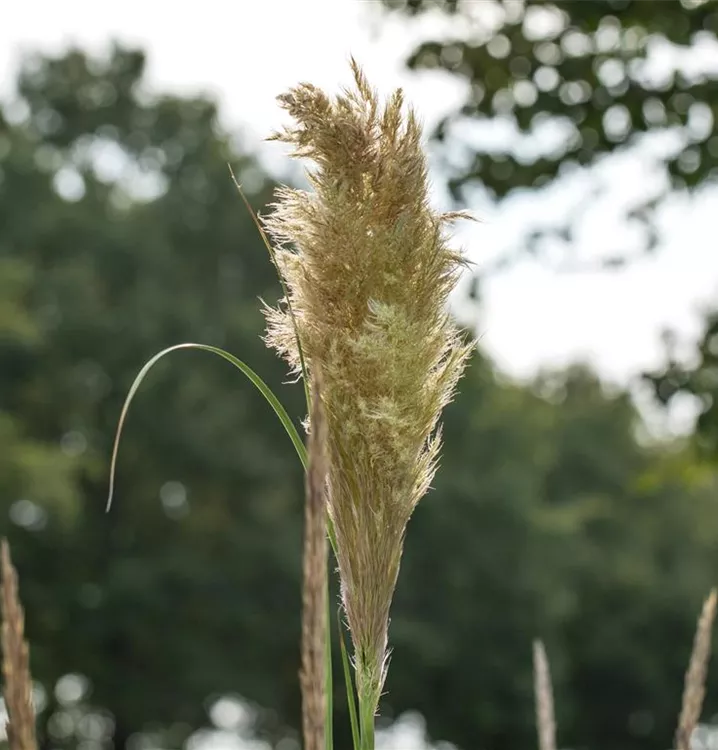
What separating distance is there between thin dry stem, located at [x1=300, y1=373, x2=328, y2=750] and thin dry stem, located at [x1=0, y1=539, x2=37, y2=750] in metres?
0.31

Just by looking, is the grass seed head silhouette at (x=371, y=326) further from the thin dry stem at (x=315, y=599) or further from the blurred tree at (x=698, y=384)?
A: the blurred tree at (x=698, y=384)

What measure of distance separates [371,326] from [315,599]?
2.28ft

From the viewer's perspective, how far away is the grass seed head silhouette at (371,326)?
7.43 feet

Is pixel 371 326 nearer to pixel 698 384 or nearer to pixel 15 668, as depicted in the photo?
pixel 15 668

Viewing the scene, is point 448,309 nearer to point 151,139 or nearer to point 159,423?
point 159,423

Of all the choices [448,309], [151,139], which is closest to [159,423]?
[151,139]

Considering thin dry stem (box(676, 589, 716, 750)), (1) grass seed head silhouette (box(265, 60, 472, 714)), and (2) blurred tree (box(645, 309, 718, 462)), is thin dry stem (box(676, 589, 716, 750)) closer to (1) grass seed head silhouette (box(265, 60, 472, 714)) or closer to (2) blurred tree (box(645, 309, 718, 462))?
(1) grass seed head silhouette (box(265, 60, 472, 714))

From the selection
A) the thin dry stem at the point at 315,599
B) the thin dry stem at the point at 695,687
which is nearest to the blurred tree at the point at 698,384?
the thin dry stem at the point at 695,687

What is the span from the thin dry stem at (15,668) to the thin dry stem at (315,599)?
1.00 ft

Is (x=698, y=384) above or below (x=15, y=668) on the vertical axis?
above

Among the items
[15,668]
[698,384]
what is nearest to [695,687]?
[15,668]

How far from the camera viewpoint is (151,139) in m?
30.4

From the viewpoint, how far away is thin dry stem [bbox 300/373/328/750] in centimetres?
163

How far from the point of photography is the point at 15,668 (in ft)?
5.21
